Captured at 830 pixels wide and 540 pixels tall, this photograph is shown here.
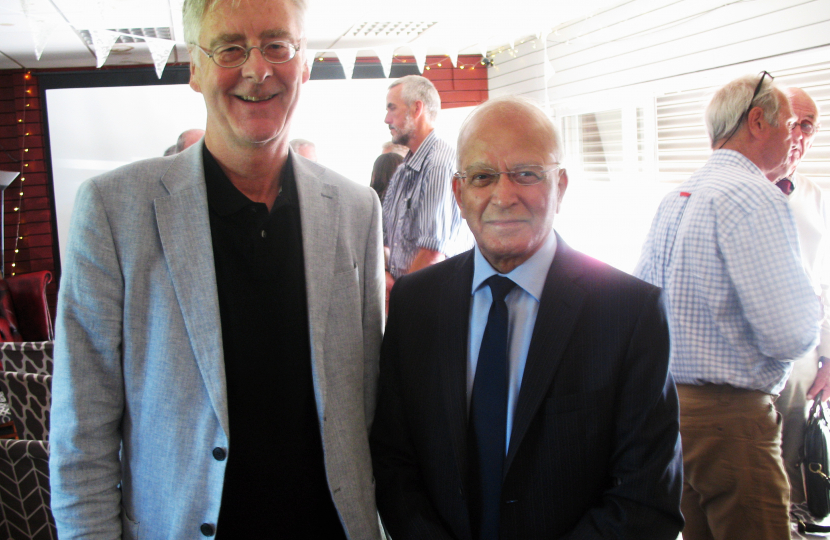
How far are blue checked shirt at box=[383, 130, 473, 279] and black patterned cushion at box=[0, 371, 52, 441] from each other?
1882mm

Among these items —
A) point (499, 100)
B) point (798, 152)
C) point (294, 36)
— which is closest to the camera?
point (294, 36)

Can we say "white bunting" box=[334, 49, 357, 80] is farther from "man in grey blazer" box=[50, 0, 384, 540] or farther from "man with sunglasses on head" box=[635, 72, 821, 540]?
"man in grey blazer" box=[50, 0, 384, 540]

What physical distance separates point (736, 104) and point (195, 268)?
82.5 inches

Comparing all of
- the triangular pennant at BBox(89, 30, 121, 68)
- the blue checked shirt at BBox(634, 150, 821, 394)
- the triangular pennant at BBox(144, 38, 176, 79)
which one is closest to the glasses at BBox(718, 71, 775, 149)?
the blue checked shirt at BBox(634, 150, 821, 394)

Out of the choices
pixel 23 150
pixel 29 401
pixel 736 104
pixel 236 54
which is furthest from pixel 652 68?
pixel 23 150

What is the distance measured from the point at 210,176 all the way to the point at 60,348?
1.53ft

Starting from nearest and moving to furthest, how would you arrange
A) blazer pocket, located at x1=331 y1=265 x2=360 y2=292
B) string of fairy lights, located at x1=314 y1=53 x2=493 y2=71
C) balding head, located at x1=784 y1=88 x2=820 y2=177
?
blazer pocket, located at x1=331 y1=265 x2=360 y2=292
balding head, located at x1=784 y1=88 x2=820 y2=177
string of fairy lights, located at x1=314 y1=53 x2=493 y2=71

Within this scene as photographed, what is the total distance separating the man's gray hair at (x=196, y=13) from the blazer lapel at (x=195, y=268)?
303 millimetres

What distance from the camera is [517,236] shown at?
127cm

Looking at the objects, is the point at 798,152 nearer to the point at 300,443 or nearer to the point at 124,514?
the point at 300,443

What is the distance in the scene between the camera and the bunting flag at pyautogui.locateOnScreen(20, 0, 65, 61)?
467 centimetres

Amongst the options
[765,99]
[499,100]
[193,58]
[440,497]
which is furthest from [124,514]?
[765,99]

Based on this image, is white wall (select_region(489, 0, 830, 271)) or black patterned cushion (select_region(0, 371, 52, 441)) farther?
white wall (select_region(489, 0, 830, 271))

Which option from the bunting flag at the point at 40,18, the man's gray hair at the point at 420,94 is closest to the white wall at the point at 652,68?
the man's gray hair at the point at 420,94
